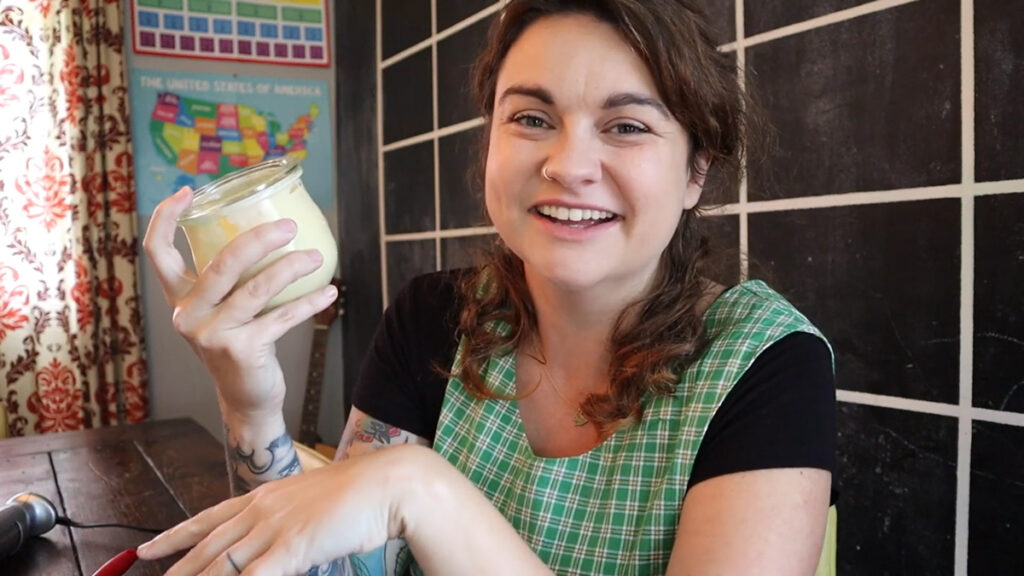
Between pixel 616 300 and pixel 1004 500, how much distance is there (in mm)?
881

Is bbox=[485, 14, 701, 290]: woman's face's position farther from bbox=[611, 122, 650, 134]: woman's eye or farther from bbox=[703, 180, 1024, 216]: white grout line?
bbox=[703, 180, 1024, 216]: white grout line

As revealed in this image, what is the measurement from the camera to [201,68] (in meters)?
3.28

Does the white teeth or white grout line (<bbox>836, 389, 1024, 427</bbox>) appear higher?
the white teeth

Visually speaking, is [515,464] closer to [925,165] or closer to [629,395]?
[629,395]

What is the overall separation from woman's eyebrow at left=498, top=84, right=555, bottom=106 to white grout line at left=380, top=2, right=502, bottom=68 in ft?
5.44

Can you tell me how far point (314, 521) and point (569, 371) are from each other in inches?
20.9

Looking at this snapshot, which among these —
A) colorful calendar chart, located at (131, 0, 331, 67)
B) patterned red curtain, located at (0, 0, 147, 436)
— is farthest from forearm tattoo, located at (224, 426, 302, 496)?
colorful calendar chart, located at (131, 0, 331, 67)

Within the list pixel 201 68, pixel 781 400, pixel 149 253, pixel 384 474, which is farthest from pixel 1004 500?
pixel 201 68

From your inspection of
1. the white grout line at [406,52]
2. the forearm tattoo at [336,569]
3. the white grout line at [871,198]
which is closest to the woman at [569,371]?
the forearm tattoo at [336,569]

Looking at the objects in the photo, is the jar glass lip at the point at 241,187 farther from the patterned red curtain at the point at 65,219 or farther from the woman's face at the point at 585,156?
the patterned red curtain at the point at 65,219

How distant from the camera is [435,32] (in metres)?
2.97

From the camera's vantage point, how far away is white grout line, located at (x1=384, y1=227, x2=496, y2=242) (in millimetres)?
2713

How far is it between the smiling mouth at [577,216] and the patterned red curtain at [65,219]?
2649 mm

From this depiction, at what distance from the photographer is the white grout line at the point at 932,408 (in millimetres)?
1367
